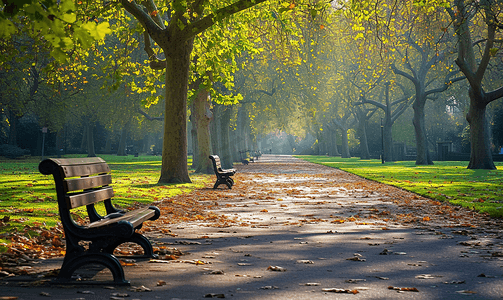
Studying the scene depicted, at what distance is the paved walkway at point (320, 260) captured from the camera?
4.29 meters

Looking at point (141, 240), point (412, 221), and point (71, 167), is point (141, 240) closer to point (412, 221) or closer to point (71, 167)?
point (71, 167)

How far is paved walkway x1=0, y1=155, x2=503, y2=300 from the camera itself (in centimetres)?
429

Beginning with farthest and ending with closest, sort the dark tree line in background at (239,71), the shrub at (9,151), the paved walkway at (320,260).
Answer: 1. the shrub at (9,151)
2. the dark tree line in background at (239,71)
3. the paved walkway at (320,260)

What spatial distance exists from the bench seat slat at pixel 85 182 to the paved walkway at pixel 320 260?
872 mm

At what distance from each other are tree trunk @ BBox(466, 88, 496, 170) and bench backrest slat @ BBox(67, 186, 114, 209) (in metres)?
25.6

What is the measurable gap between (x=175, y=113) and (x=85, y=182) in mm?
11625

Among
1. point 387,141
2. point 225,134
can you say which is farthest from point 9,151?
point 387,141

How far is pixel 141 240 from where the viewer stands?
5582mm

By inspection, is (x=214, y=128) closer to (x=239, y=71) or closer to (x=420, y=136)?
(x=239, y=71)

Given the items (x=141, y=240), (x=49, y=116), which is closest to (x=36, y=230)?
(x=141, y=240)

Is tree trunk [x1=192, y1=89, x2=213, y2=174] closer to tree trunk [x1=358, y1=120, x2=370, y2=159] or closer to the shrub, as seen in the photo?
the shrub

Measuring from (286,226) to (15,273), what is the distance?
470cm

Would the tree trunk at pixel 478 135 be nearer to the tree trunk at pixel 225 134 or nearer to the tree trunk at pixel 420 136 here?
the tree trunk at pixel 420 136

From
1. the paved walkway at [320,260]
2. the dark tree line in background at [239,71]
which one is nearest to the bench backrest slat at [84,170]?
the paved walkway at [320,260]
